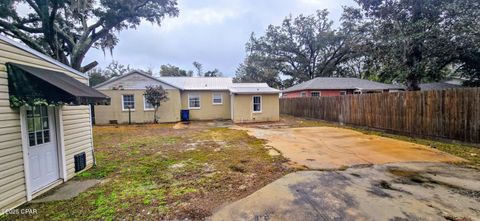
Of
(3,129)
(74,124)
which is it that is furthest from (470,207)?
(74,124)

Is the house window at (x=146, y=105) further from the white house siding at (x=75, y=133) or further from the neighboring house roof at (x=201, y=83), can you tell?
the white house siding at (x=75, y=133)

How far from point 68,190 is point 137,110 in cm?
1270

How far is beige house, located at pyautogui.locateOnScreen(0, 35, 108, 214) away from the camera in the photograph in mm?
3559

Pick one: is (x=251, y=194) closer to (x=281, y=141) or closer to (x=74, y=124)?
(x=74, y=124)

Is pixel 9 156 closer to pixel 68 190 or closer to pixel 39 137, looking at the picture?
pixel 39 137

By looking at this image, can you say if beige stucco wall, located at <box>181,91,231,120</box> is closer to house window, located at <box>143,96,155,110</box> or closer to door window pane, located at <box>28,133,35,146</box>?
house window, located at <box>143,96,155,110</box>

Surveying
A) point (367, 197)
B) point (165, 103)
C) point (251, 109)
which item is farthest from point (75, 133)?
point (251, 109)

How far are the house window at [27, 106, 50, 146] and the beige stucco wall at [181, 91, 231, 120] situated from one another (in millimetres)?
13210

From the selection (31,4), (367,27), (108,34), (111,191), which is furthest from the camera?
(367,27)

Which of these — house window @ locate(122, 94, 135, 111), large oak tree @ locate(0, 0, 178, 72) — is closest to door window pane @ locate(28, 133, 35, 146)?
large oak tree @ locate(0, 0, 178, 72)

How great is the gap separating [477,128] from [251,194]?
7541 mm

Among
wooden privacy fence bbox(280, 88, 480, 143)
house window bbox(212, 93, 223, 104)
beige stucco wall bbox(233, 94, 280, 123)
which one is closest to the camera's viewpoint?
wooden privacy fence bbox(280, 88, 480, 143)

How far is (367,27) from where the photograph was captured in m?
16.8

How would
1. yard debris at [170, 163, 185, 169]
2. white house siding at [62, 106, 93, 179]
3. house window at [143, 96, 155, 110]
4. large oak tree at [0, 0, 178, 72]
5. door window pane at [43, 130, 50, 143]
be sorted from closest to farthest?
door window pane at [43, 130, 50, 143]
white house siding at [62, 106, 93, 179]
yard debris at [170, 163, 185, 169]
large oak tree at [0, 0, 178, 72]
house window at [143, 96, 155, 110]
